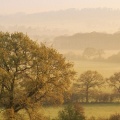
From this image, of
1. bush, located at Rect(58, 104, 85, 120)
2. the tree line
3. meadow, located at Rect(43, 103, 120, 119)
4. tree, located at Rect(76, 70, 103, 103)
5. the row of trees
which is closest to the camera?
the tree line

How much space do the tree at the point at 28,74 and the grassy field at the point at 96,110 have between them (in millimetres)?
26010

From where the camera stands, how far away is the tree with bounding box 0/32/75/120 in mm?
43156

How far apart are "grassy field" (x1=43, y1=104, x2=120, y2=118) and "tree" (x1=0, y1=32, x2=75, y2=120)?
85.3 feet

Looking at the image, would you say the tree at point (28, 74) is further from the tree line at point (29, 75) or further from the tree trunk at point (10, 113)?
the tree trunk at point (10, 113)

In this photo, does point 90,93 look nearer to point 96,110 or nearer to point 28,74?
point 96,110

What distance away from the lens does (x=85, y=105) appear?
3199 inches

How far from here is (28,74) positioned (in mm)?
44500

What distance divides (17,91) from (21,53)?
5.27 meters

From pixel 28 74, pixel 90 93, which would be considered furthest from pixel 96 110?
pixel 28 74

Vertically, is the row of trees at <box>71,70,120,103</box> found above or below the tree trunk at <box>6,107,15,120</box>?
above

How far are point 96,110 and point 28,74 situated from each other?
1416 inches

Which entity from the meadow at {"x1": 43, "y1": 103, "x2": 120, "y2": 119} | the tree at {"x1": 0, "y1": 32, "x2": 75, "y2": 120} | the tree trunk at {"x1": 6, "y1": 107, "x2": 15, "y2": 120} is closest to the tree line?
the tree at {"x1": 0, "y1": 32, "x2": 75, "y2": 120}

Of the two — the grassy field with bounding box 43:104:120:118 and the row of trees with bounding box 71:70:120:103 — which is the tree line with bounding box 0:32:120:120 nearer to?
the grassy field with bounding box 43:104:120:118

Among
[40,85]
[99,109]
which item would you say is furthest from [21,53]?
[99,109]
